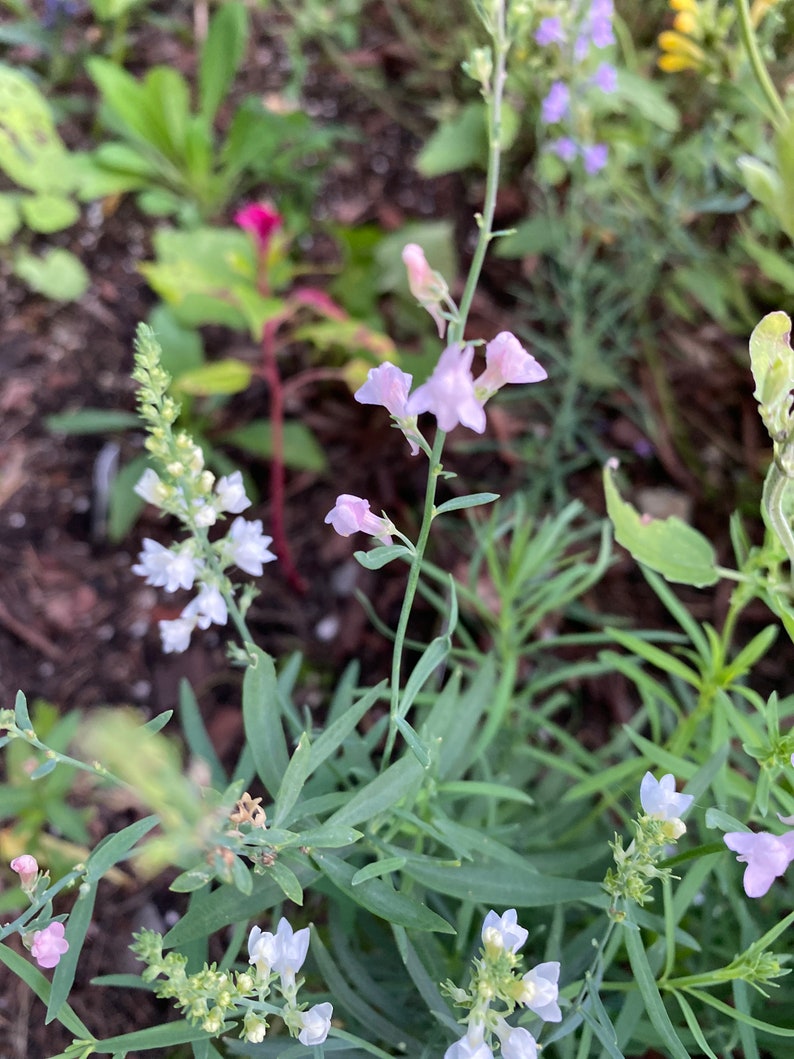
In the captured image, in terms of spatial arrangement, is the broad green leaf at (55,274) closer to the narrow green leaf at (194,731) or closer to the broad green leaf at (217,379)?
the broad green leaf at (217,379)

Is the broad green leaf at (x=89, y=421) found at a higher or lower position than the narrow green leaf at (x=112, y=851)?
lower

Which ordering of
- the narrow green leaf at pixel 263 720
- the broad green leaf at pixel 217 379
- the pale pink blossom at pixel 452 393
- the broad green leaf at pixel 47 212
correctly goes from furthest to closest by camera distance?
the broad green leaf at pixel 47 212 < the broad green leaf at pixel 217 379 < the narrow green leaf at pixel 263 720 < the pale pink blossom at pixel 452 393

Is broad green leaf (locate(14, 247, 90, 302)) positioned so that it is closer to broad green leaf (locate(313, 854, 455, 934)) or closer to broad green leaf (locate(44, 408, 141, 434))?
broad green leaf (locate(44, 408, 141, 434))

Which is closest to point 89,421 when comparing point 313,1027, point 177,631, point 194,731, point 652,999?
Result: point 194,731

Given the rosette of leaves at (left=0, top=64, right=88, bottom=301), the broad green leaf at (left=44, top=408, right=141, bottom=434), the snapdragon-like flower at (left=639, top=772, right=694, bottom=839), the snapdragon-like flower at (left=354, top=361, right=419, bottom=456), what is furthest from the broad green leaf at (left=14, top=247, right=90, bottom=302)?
the snapdragon-like flower at (left=639, top=772, right=694, bottom=839)

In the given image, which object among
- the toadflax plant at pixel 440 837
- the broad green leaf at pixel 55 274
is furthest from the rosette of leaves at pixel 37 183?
the toadflax plant at pixel 440 837

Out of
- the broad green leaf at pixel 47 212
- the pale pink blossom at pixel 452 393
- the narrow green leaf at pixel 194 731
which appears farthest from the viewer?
the broad green leaf at pixel 47 212

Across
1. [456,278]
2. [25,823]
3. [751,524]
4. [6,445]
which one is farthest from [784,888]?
[6,445]
